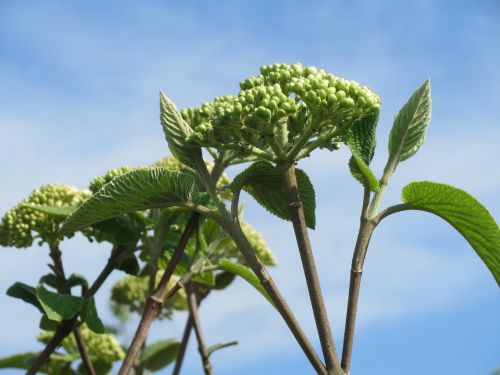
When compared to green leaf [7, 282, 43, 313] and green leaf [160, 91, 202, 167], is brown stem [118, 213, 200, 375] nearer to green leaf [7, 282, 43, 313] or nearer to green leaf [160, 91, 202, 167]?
green leaf [160, 91, 202, 167]

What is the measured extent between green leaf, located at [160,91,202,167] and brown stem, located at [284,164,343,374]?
0.43 metres

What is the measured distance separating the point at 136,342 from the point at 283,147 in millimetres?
978

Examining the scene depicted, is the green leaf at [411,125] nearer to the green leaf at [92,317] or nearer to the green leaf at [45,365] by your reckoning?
the green leaf at [92,317]

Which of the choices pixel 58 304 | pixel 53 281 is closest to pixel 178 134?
pixel 58 304

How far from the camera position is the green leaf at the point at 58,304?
→ 10.3 feet

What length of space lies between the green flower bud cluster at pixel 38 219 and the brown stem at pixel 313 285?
4.89 ft

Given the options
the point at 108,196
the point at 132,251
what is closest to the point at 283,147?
the point at 108,196

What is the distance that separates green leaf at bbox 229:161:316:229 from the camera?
2545mm

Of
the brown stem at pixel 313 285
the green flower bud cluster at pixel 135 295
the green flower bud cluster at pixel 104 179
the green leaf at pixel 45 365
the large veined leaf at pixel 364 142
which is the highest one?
the green flower bud cluster at pixel 135 295

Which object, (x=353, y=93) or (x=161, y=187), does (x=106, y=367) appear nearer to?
(x=161, y=187)

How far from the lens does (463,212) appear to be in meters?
2.29

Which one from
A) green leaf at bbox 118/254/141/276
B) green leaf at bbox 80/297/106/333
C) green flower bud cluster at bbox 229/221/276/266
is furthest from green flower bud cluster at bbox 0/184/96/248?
green flower bud cluster at bbox 229/221/276/266

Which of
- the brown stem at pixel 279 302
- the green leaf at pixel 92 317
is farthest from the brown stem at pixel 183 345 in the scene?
the brown stem at pixel 279 302

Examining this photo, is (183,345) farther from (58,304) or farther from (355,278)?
(355,278)
